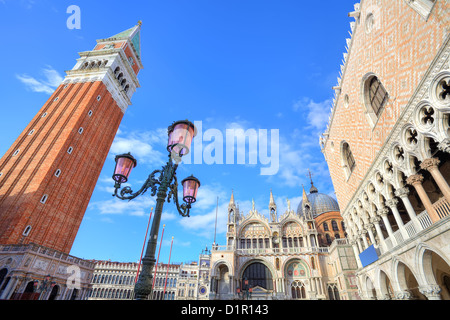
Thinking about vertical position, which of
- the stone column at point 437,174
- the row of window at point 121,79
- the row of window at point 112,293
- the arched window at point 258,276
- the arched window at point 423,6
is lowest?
the row of window at point 112,293

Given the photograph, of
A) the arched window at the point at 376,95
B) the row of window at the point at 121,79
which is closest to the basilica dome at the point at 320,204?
the arched window at the point at 376,95

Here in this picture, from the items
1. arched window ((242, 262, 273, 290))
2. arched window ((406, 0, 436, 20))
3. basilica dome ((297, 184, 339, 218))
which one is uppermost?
basilica dome ((297, 184, 339, 218))

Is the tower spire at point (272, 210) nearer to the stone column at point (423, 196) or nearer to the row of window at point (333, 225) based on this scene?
the row of window at point (333, 225)

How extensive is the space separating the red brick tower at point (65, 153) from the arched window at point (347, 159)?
2707 centimetres

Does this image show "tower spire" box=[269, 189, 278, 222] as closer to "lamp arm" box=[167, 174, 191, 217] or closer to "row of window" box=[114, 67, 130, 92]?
"lamp arm" box=[167, 174, 191, 217]

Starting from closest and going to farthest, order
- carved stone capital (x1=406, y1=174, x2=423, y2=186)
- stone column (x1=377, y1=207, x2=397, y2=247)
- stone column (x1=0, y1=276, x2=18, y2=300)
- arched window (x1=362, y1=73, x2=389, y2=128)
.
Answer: carved stone capital (x1=406, y1=174, x2=423, y2=186) < stone column (x1=377, y1=207, x2=397, y2=247) < arched window (x1=362, y1=73, x2=389, y2=128) < stone column (x1=0, y1=276, x2=18, y2=300)

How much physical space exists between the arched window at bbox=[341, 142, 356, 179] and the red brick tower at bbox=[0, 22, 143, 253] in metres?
27.1

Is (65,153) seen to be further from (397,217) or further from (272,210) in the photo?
(397,217)

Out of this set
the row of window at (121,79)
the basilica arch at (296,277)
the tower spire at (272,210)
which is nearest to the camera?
the basilica arch at (296,277)

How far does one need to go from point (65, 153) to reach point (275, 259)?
26261 mm

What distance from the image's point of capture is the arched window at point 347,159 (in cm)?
1799

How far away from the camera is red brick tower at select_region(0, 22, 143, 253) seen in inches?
773

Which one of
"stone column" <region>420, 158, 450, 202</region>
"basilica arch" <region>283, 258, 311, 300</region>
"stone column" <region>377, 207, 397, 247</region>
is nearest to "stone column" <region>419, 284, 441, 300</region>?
"stone column" <region>377, 207, 397, 247</region>

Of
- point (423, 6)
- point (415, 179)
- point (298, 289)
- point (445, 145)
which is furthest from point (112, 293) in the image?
point (423, 6)
